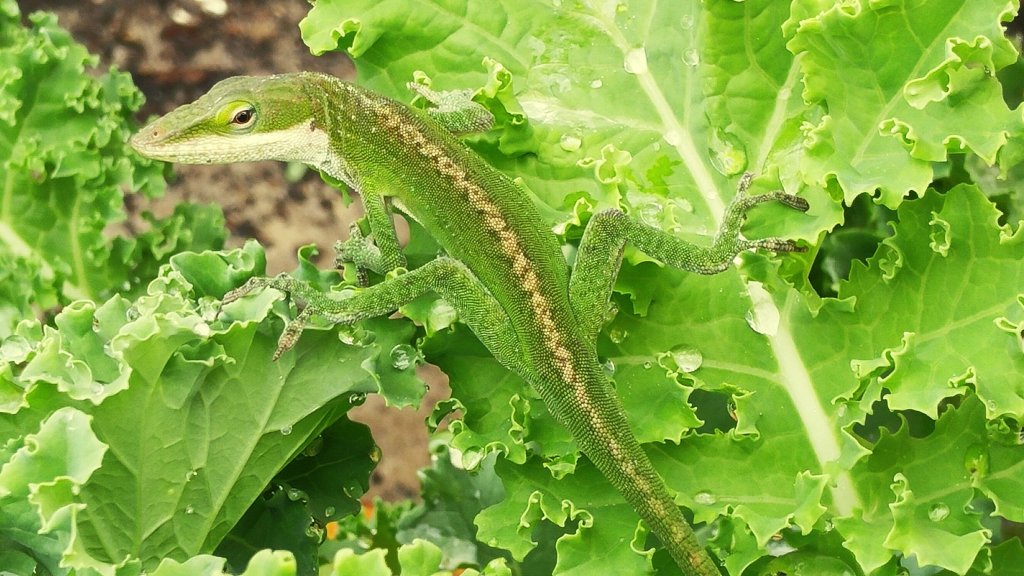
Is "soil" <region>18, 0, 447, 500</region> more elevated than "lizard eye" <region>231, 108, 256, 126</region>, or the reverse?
"soil" <region>18, 0, 447, 500</region>

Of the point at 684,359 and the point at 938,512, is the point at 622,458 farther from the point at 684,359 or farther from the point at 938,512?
the point at 938,512

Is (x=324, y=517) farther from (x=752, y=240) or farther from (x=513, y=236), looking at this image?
(x=752, y=240)

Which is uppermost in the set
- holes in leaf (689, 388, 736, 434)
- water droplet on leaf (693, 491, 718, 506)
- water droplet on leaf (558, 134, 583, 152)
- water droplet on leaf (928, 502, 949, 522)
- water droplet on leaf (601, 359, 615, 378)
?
water droplet on leaf (558, 134, 583, 152)

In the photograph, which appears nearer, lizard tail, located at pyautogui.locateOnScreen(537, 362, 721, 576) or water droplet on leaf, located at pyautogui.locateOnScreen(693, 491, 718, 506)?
lizard tail, located at pyautogui.locateOnScreen(537, 362, 721, 576)

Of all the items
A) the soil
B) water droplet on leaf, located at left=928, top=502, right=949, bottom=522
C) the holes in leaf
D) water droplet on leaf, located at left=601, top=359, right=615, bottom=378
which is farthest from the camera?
the soil

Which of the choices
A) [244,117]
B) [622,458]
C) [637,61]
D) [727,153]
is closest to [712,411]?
[622,458]

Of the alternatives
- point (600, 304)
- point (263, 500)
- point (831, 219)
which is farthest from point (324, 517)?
point (831, 219)

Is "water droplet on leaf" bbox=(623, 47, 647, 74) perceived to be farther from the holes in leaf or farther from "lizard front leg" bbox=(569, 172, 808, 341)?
the holes in leaf

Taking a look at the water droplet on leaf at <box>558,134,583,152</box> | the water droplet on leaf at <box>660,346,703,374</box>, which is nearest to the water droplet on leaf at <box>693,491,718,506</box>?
the water droplet on leaf at <box>660,346,703,374</box>
